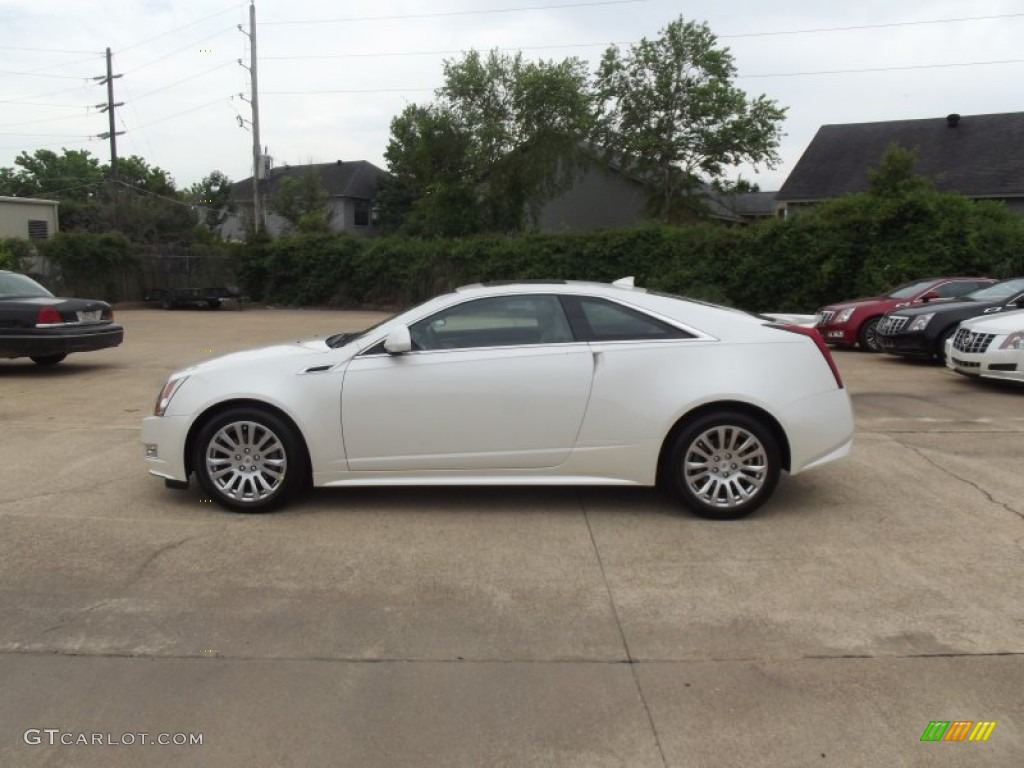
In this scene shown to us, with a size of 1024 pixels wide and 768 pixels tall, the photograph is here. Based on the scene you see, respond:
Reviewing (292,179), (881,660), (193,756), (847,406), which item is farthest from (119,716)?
(292,179)

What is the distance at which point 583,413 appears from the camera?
546 cm

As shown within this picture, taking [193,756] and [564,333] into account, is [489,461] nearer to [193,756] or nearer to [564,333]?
[564,333]

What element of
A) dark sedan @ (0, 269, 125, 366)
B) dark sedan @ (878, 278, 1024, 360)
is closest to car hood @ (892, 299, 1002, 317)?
dark sedan @ (878, 278, 1024, 360)

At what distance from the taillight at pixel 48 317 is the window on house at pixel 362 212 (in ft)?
146

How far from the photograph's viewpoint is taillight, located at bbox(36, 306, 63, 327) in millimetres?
11734

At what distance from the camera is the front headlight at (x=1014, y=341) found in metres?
10.1

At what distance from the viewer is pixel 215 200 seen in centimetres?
6012

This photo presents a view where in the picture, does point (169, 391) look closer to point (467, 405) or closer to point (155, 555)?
point (155, 555)

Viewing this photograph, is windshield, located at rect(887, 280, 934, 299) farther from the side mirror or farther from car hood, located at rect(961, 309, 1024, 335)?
the side mirror

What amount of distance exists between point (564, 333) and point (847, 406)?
1939 millimetres

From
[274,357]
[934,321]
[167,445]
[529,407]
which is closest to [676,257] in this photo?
[934,321]

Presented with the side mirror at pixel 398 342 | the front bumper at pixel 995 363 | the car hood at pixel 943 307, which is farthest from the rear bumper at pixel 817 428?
the car hood at pixel 943 307

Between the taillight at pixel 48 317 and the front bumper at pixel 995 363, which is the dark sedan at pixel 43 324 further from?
the front bumper at pixel 995 363

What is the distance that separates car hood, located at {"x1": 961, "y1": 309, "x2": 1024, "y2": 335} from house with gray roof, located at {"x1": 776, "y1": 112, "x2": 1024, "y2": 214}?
79.7 feet
